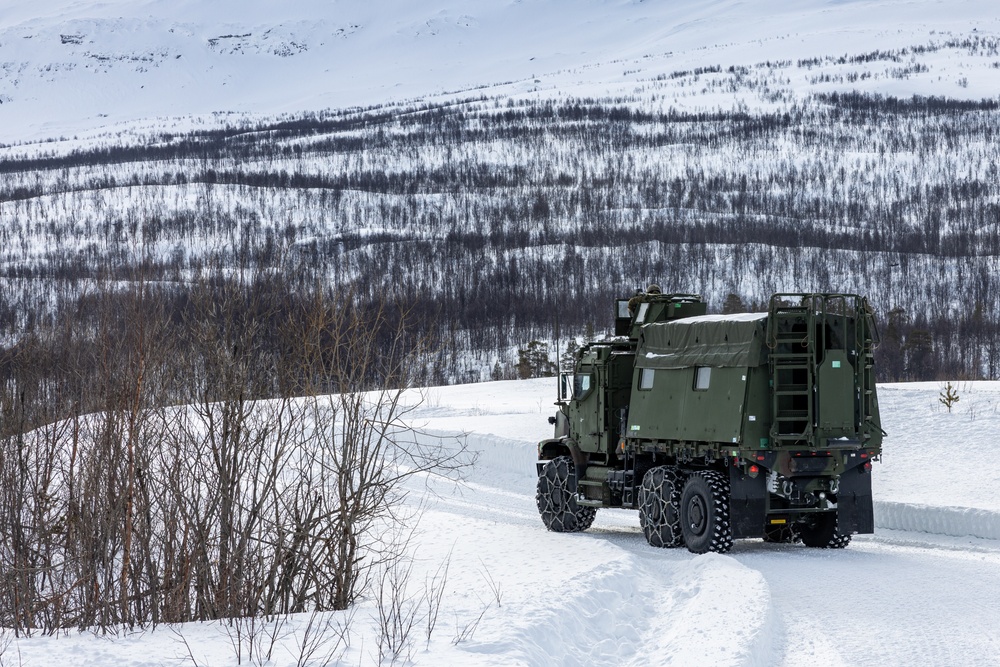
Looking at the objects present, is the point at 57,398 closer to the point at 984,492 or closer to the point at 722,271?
the point at 984,492

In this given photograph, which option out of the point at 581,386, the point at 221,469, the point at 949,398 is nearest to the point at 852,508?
the point at 581,386

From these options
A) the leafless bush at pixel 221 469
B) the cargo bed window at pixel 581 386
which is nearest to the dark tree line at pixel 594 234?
the cargo bed window at pixel 581 386

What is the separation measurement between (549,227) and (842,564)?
146336mm

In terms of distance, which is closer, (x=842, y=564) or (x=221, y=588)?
(x=221, y=588)

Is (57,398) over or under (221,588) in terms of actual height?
over

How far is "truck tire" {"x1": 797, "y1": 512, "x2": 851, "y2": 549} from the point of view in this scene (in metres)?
17.0

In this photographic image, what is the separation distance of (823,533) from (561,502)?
4.81 meters

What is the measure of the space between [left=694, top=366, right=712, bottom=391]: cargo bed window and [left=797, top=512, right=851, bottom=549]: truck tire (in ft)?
8.57

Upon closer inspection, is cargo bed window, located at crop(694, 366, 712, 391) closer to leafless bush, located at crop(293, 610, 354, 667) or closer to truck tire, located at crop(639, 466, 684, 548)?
truck tire, located at crop(639, 466, 684, 548)

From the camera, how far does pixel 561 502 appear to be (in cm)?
2028

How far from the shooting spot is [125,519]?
1294cm

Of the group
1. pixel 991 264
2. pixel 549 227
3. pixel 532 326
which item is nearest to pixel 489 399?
pixel 532 326

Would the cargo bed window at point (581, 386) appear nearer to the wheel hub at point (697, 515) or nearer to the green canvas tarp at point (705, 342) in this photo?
the green canvas tarp at point (705, 342)

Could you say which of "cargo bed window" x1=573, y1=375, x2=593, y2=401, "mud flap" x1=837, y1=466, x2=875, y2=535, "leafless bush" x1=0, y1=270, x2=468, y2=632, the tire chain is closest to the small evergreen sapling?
"cargo bed window" x1=573, y1=375, x2=593, y2=401
